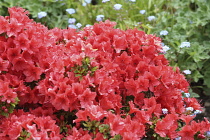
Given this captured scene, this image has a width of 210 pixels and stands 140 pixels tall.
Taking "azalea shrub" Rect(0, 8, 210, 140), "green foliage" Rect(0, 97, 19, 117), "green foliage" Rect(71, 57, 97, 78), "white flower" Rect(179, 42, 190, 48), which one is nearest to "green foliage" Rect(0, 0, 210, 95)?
"white flower" Rect(179, 42, 190, 48)

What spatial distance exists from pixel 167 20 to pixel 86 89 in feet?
7.79

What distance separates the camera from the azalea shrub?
1875 mm

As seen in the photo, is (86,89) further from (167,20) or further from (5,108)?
(167,20)

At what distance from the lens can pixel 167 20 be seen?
13.1ft

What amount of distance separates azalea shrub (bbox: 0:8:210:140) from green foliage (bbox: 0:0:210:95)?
1303 millimetres

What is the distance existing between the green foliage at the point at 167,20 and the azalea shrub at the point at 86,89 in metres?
1.30

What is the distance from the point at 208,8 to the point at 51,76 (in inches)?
102

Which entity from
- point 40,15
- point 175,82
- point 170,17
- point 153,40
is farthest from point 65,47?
point 170,17

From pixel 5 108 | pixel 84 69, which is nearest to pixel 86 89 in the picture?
pixel 84 69

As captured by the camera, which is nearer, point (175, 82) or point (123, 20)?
point (175, 82)

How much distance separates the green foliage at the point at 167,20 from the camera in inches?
144

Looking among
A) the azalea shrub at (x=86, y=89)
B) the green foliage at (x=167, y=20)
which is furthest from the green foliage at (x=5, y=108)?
the green foliage at (x=167, y=20)

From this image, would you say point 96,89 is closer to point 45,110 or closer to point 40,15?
point 45,110

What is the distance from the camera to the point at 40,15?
12.7ft
